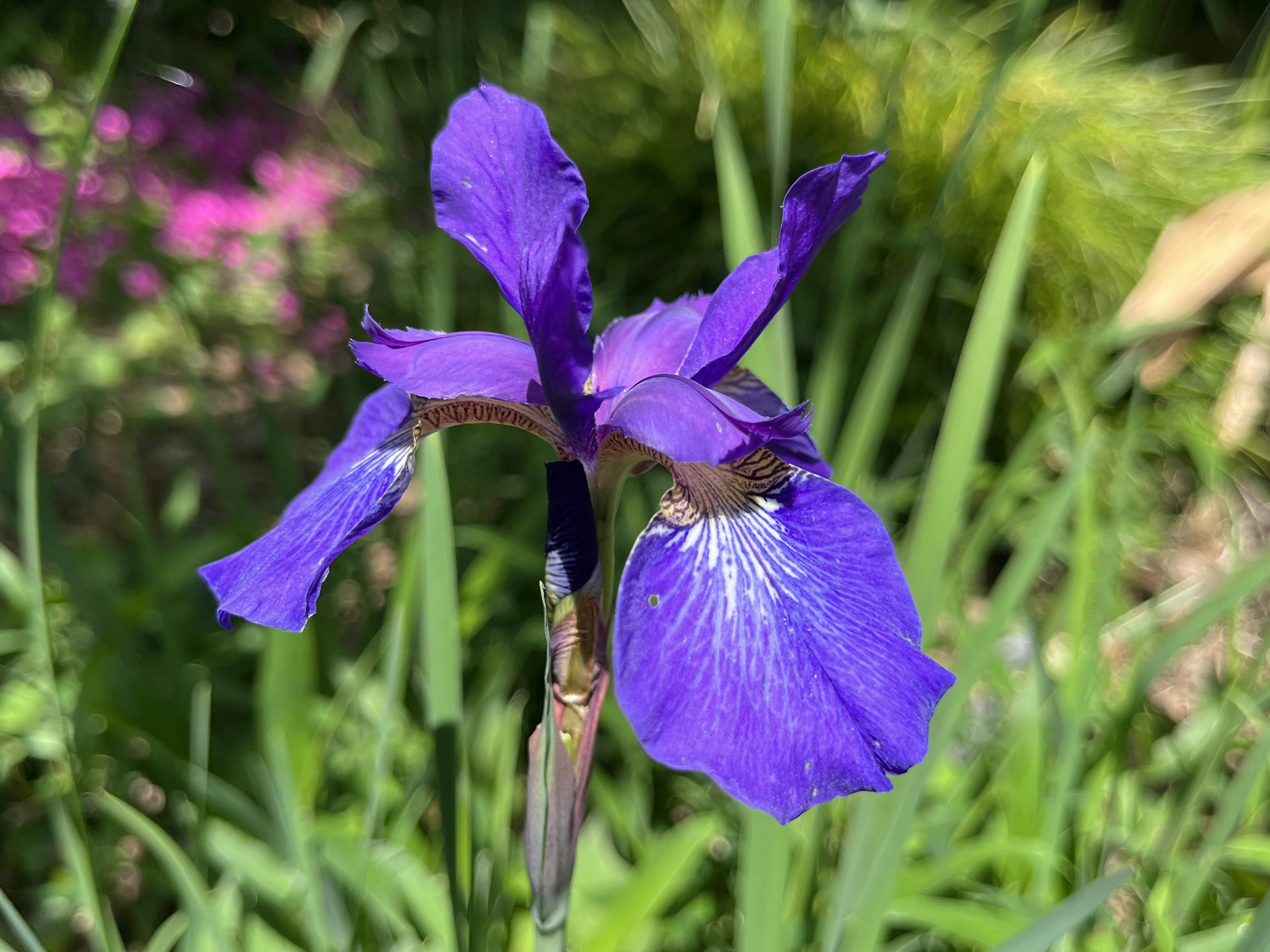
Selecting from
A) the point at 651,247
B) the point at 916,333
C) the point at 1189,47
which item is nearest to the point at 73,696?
the point at 651,247

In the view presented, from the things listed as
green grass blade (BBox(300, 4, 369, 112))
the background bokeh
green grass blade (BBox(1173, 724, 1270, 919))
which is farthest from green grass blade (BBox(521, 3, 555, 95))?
green grass blade (BBox(1173, 724, 1270, 919))

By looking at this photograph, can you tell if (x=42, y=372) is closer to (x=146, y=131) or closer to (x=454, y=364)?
(x=454, y=364)

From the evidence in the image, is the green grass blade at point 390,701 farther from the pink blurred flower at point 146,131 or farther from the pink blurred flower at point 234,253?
the pink blurred flower at point 146,131

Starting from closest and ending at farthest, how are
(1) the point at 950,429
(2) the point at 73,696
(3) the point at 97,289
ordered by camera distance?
(1) the point at 950,429
(2) the point at 73,696
(3) the point at 97,289

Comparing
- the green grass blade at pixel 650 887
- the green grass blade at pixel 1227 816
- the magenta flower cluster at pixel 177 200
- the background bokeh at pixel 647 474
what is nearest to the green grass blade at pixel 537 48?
the background bokeh at pixel 647 474

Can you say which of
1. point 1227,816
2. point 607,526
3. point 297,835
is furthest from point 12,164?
point 1227,816

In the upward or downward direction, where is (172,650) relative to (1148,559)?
upward

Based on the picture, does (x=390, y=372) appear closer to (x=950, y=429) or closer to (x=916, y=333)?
(x=950, y=429)
